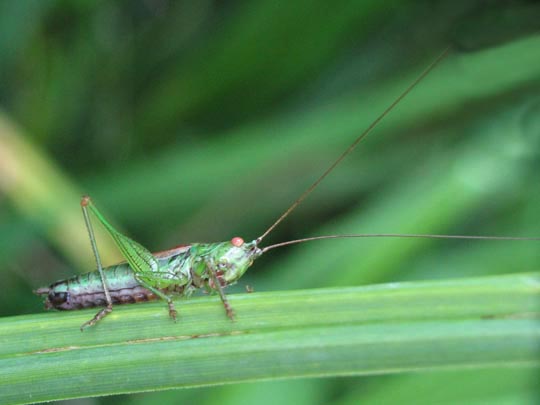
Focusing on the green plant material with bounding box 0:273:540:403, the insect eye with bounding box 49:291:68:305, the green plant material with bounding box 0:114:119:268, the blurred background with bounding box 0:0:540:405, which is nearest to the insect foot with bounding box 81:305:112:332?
the green plant material with bounding box 0:273:540:403

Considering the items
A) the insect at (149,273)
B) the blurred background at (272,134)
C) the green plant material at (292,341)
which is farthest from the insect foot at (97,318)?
the blurred background at (272,134)

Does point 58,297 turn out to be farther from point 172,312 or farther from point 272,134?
point 272,134

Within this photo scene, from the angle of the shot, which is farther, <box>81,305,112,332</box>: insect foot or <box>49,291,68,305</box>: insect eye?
<box>49,291,68,305</box>: insect eye

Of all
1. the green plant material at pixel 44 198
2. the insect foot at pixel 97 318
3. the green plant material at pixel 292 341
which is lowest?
the green plant material at pixel 292 341

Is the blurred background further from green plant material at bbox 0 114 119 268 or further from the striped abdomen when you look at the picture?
the striped abdomen

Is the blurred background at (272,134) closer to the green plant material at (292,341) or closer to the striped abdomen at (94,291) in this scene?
the striped abdomen at (94,291)

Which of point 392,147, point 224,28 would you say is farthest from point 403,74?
point 224,28

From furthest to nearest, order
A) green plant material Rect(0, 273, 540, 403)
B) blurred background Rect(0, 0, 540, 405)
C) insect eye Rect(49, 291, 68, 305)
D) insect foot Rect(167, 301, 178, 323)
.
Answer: blurred background Rect(0, 0, 540, 405) → insect eye Rect(49, 291, 68, 305) → insect foot Rect(167, 301, 178, 323) → green plant material Rect(0, 273, 540, 403)
